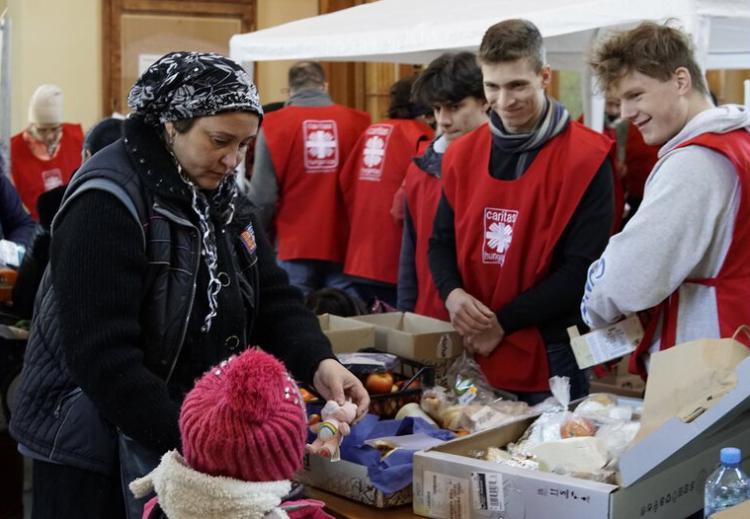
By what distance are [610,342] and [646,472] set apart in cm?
59

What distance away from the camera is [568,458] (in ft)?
6.53

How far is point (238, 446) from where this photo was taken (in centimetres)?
147

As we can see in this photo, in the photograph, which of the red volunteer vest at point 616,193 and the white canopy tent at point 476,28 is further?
the white canopy tent at point 476,28

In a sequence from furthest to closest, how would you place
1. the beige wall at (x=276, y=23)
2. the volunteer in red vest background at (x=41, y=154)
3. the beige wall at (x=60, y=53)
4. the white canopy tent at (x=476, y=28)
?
the beige wall at (x=276, y=23)
the beige wall at (x=60, y=53)
the volunteer in red vest background at (x=41, y=154)
the white canopy tent at (x=476, y=28)

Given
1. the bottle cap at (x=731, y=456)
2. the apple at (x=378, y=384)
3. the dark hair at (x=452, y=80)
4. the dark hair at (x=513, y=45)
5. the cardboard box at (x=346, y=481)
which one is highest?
the dark hair at (x=513, y=45)

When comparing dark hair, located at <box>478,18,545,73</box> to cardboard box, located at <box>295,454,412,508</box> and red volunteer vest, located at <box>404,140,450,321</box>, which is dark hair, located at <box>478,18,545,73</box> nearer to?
red volunteer vest, located at <box>404,140,450,321</box>

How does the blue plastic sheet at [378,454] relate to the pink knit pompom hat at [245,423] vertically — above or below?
below

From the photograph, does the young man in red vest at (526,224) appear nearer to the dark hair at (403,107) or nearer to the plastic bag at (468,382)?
the plastic bag at (468,382)

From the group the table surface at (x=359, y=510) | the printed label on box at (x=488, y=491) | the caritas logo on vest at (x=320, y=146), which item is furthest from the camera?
the caritas logo on vest at (x=320, y=146)

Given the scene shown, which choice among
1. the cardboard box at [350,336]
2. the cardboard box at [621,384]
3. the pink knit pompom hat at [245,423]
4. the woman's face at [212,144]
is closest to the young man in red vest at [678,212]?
the cardboard box at [350,336]

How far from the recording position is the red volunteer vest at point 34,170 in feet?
20.2

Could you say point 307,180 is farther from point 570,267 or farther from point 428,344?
point 570,267

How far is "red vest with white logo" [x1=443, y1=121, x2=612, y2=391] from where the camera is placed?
2748mm

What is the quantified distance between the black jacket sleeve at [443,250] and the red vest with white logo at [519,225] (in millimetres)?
41
